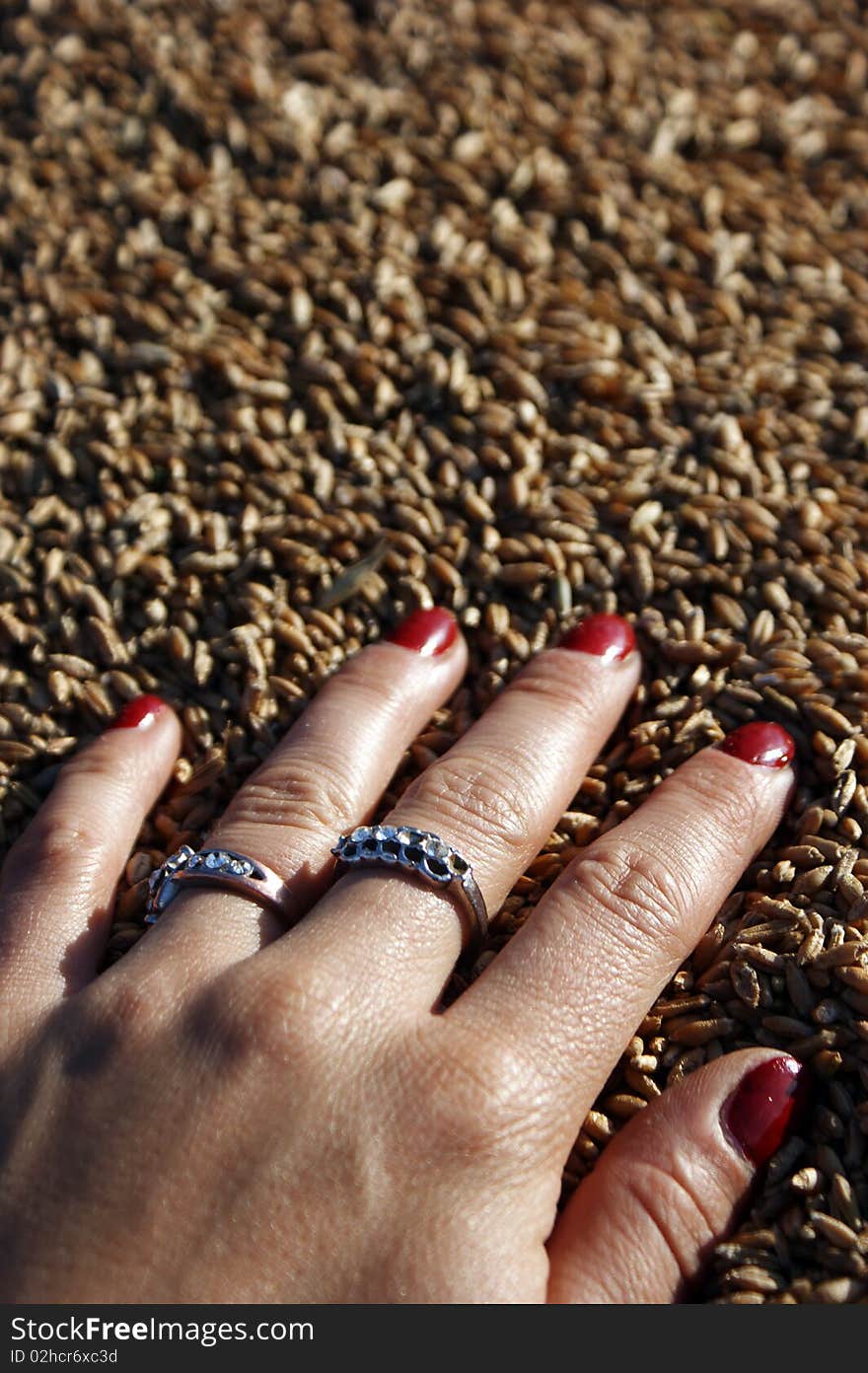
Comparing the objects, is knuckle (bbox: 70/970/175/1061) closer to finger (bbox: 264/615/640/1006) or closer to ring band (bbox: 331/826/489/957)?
finger (bbox: 264/615/640/1006)

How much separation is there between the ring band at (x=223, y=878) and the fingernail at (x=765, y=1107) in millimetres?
817

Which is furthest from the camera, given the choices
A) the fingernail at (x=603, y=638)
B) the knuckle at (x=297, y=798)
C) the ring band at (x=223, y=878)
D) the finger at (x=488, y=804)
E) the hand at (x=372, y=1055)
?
the fingernail at (x=603, y=638)

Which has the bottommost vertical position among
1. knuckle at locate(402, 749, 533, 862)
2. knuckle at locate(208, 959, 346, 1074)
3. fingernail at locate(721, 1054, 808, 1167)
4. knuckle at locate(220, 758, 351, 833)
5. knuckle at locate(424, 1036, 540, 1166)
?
fingernail at locate(721, 1054, 808, 1167)

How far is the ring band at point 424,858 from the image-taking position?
2238 millimetres

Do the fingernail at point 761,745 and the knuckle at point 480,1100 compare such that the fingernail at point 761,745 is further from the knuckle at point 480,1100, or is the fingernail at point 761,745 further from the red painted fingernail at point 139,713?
the red painted fingernail at point 139,713

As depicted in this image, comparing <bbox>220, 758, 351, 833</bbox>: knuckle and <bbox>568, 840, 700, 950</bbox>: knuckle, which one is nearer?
<bbox>568, 840, 700, 950</bbox>: knuckle

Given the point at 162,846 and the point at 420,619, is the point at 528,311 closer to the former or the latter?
the point at 420,619

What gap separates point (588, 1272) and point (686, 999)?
52 cm

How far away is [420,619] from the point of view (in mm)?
2715

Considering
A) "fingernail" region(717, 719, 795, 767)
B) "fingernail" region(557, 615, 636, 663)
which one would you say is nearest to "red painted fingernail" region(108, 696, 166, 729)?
"fingernail" region(557, 615, 636, 663)

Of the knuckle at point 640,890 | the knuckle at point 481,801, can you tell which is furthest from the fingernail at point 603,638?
the knuckle at point 640,890

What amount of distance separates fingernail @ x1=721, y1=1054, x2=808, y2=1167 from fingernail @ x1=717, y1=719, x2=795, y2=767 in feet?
1.86

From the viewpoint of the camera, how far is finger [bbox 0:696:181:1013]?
7.49 feet

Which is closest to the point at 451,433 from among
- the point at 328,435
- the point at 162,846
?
the point at 328,435
